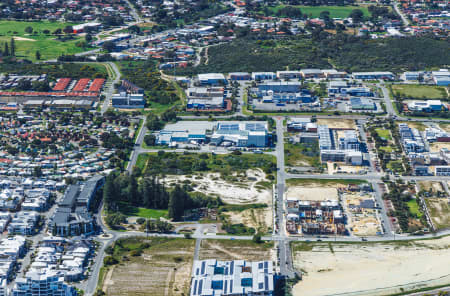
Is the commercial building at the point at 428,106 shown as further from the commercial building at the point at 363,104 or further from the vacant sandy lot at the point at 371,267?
the vacant sandy lot at the point at 371,267

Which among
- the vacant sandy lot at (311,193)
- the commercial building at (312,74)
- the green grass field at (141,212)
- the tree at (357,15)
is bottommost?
the green grass field at (141,212)

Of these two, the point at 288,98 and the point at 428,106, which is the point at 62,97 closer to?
the point at 288,98

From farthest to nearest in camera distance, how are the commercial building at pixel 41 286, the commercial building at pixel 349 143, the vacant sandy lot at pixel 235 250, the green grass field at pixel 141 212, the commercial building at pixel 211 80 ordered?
1. the commercial building at pixel 211 80
2. the commercial building at pixel 349 143
3. the green grass field at pixel 141 212
4. the vacant sandy lot at pixel 235 250
5. the commercial building at pixel 41 286

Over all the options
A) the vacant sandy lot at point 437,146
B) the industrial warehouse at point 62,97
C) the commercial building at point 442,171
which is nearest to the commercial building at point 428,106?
the vacant sandy lot at point 437,146

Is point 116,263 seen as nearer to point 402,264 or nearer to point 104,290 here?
point 104,290

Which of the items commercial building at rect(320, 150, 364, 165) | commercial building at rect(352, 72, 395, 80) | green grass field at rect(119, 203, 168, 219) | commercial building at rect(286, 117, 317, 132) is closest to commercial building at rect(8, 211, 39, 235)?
green grass field at rect(119, 203, 168, 219)

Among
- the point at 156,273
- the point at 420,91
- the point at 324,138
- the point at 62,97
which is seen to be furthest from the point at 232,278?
the point at 420,91

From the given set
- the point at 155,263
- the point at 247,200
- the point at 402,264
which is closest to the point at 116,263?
the point at 155,263
